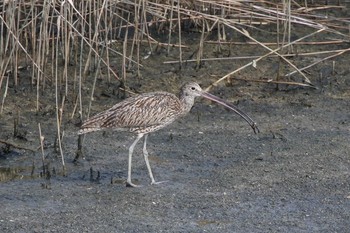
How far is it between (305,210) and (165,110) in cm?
177

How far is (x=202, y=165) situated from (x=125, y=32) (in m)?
3.32

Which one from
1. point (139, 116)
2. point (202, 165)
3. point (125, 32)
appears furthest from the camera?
point (125, 32)

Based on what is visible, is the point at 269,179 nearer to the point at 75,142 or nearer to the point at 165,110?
the point at 165,110

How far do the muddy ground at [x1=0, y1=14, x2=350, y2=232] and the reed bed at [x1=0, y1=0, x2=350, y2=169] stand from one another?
0.20 meters

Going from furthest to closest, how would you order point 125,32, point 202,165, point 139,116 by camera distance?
point 125,32
point 202,165
point 139,116

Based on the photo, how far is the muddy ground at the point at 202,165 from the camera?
8.23m

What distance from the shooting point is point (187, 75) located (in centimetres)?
1243

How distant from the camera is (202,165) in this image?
9781 millimetres

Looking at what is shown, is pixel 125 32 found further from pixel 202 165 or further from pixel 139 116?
pixel 139 116

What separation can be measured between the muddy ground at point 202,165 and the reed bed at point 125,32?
0.65 ft

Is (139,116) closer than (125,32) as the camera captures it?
Yes

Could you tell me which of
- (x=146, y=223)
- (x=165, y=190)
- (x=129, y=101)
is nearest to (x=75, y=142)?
(x=129, y=101)

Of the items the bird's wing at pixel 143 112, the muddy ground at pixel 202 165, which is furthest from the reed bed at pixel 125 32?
the bird's wing at pixel 143 112

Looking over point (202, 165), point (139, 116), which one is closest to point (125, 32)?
point (202, 165)
